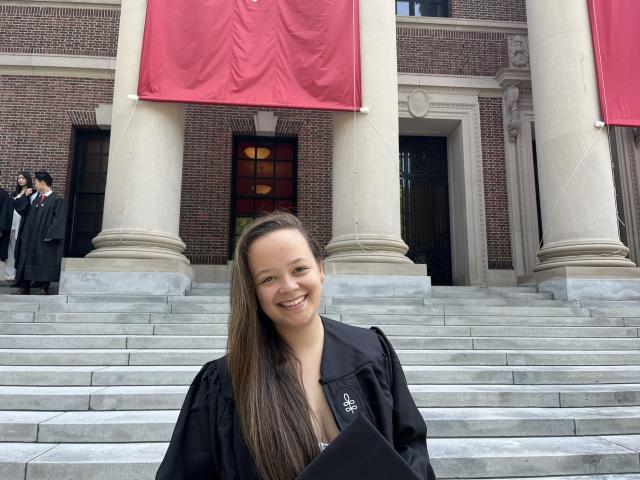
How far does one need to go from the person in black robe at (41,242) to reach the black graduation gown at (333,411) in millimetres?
7665

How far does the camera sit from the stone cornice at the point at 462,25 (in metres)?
14.0

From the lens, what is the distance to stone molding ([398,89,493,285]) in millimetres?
13375

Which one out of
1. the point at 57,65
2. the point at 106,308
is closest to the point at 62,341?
the point at 106,308

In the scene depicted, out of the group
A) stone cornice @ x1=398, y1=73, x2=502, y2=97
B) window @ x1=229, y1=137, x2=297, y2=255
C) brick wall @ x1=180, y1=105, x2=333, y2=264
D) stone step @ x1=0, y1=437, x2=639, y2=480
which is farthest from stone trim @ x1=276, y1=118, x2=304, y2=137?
stone step @ x1=0, y1=437, x2=639, y2=480

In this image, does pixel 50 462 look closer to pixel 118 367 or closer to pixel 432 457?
pixel 118 367

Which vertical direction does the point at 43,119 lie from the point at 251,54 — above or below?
above

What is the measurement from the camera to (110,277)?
25.8 feet

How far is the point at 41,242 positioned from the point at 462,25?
1224cm

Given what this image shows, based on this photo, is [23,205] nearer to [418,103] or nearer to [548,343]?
[548,343]

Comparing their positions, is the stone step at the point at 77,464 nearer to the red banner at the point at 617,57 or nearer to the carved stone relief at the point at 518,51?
the red banner at the point at 617,57

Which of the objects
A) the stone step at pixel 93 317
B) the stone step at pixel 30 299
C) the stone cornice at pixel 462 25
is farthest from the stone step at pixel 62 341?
the stone cornice at pixel 462 25

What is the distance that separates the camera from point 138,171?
8.31m

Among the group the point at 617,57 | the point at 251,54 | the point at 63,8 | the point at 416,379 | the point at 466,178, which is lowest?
the point at 416,379

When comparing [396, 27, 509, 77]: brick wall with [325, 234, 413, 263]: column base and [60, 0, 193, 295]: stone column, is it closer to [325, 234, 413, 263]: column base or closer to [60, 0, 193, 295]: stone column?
[325, 234, 413, 263]: column base
